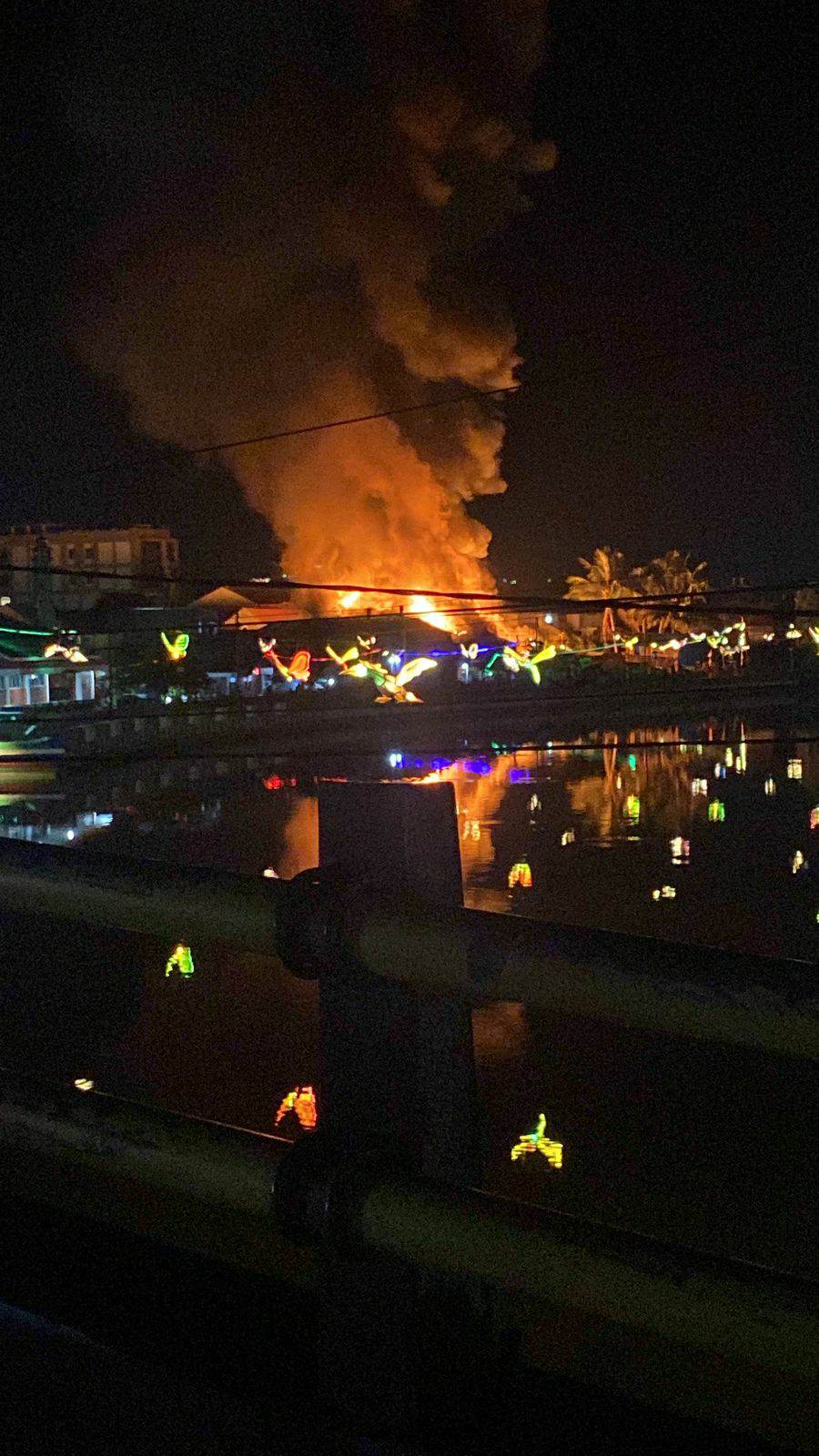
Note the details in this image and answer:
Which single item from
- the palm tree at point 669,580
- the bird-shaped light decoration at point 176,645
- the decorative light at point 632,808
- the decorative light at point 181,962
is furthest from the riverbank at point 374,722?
the palm tree at point 669,580

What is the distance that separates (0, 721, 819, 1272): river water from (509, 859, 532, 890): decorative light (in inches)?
1.6

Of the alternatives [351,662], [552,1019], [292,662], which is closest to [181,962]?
[552,1019]

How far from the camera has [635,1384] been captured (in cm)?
341

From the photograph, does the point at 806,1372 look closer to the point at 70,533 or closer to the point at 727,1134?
the point at 727,1134

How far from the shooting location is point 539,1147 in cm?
627

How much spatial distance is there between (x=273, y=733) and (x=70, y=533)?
267ft

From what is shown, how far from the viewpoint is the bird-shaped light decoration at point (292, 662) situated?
48062 millimetres

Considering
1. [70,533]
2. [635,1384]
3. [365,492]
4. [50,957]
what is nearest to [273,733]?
[50,957]

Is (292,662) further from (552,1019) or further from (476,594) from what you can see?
(476,594)

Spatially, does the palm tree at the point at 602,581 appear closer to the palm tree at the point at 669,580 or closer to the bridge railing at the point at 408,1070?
the palm tree at the point at 669,580

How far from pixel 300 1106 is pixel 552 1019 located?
246 cm

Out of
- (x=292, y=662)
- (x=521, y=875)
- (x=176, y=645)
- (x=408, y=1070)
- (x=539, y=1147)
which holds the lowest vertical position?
(x=539, y=1147)

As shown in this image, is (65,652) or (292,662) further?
(292,662)

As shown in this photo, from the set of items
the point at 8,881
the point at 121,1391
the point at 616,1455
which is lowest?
the point at 616,1455
